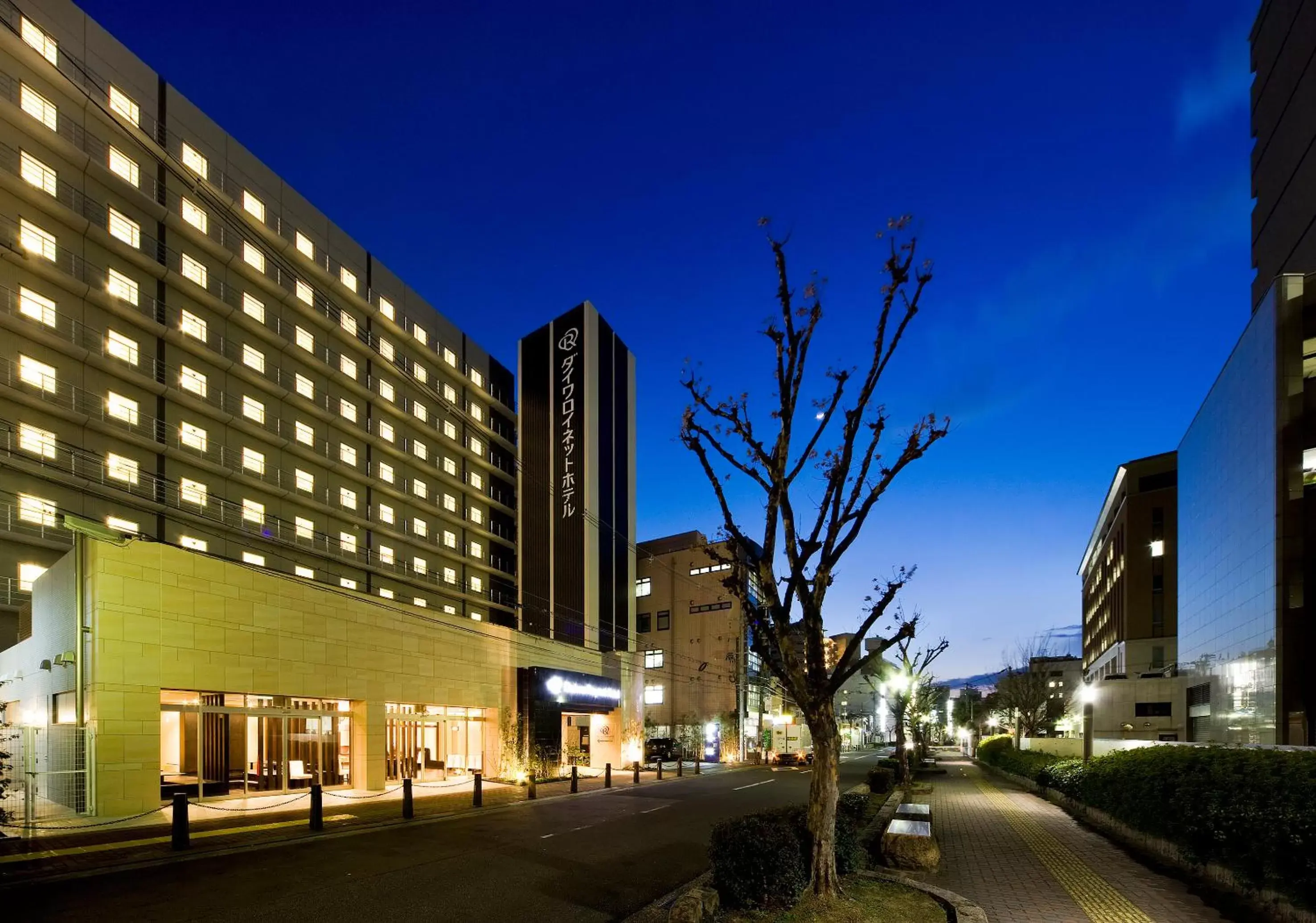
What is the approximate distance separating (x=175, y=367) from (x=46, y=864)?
89.8 ft

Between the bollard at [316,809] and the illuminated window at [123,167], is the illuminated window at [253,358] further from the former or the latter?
the bollard at [316,809]

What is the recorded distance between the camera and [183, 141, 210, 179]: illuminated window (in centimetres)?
3575

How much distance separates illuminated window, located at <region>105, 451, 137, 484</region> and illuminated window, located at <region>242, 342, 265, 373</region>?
25.5 feet

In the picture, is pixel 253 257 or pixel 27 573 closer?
pixel 27 573

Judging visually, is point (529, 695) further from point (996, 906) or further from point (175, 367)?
point (996, 906)

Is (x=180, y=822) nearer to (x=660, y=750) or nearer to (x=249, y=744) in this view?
(x=249, y=744)

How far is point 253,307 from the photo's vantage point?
39969 millimetres

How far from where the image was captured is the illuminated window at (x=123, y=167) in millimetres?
32719

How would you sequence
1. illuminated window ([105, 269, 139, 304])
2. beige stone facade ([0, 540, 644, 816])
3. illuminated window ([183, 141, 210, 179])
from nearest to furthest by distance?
beige stone facade ([0, 540, 644, 816]) → illuminated window ([105, 269, 139, 304]) → illuminated window ([183, 141, 210, 179])

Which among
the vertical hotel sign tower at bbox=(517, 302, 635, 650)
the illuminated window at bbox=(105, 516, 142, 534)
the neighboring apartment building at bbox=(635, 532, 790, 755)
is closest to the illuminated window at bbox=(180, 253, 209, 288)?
the illuminated window at bbox=(105, 516, 142, 534)

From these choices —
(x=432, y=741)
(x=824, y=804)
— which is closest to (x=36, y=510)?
(x=432, y=741)

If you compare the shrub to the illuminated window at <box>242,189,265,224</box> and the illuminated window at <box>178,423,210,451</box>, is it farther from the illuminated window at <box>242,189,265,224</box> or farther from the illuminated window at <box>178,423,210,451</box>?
the illuminated window at <box>242,189,265,224</box>

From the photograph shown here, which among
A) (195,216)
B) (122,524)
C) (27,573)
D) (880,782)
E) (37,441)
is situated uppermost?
(195,216)

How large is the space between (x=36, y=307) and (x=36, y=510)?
7.71m
